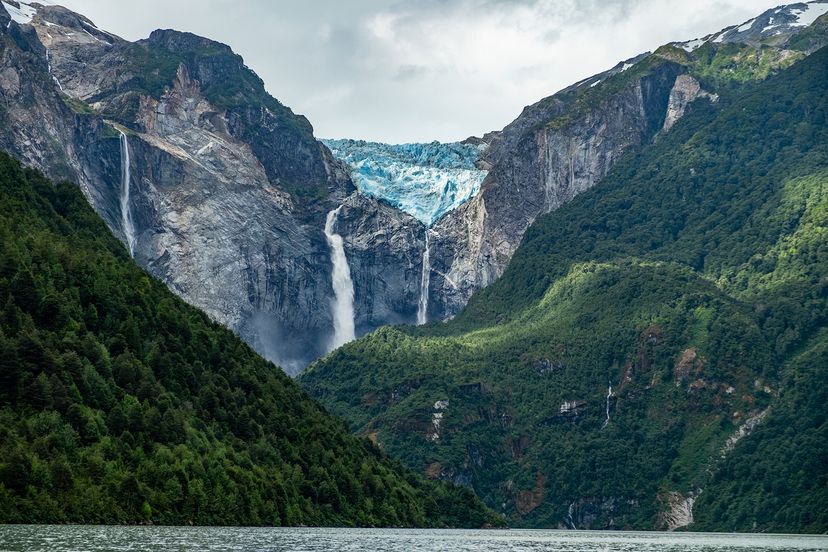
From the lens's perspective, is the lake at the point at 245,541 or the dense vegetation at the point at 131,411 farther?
the dense vegetation at the point at 131,411

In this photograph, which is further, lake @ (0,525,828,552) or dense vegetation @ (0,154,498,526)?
dense vegetation @ (0,154,498,526)

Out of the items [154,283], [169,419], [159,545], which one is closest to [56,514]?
[159,545]

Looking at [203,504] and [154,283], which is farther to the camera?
[154,283]

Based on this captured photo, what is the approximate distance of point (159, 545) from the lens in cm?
10250

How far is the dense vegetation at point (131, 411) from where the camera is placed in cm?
12369

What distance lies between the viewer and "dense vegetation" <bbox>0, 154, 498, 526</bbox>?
4870 inches

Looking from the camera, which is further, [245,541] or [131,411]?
[131,411]

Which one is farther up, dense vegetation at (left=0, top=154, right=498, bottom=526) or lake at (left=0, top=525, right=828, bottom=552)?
dense vegetation at (left=0, top=154, right=498, bottom=526)

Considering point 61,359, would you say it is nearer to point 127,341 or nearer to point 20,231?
point 127,341

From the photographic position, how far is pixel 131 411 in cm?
14000

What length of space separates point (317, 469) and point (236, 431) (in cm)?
1332

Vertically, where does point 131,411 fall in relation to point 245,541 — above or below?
above

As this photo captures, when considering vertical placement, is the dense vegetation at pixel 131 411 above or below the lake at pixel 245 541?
above

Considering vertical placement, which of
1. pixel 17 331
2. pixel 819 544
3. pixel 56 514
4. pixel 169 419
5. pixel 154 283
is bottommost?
pixel 819 544
